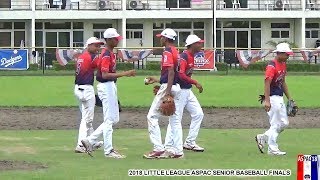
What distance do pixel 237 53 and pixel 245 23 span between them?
17472 mm

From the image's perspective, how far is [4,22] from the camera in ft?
209

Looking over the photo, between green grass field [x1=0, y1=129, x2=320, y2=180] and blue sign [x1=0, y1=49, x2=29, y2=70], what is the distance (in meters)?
27.3

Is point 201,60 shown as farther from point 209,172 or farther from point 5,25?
point 209,172

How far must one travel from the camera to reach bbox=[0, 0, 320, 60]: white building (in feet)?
202

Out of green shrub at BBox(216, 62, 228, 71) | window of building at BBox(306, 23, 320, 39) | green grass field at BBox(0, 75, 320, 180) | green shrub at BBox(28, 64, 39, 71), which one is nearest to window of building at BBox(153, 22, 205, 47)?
window of building at BBox(306, 23, 320, 39)

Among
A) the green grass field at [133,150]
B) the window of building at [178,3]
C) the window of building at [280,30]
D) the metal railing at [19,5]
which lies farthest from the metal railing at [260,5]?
the green grass field at [133,150]

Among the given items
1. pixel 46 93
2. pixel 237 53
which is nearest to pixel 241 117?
pixel 46 93

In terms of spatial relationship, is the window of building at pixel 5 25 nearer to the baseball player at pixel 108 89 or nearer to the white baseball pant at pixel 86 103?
the white baseball pant at pixel 86 103

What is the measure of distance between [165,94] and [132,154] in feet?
4.79

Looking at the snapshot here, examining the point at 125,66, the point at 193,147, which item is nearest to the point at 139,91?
the point at 125,66

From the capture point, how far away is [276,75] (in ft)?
48.4

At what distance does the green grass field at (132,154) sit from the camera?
41.6ft

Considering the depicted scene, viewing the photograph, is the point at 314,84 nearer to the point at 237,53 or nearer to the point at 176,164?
the point at 237,53

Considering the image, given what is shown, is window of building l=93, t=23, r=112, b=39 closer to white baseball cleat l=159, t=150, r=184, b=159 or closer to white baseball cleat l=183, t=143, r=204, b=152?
white baseball cleat l=183, t=143, r=204, b=152
